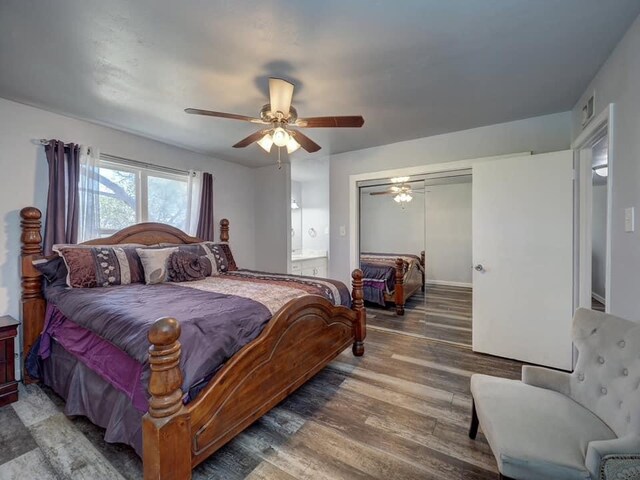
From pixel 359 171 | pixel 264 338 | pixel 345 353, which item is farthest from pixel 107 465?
pixel 359 171

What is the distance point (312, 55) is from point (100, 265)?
2.47 meters

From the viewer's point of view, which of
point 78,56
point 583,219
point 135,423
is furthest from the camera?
point 583,219

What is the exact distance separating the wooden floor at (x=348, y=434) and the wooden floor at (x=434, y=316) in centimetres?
71

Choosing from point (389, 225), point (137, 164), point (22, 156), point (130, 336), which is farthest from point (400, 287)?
point (22, 156)

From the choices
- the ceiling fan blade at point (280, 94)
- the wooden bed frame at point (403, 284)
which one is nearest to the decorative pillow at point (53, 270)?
the ceiling fan blade at point (280, 94)

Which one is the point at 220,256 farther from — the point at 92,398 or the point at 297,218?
the point at 297,218

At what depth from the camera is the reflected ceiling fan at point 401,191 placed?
4.05 metres

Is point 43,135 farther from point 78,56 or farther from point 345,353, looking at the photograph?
point 345,353

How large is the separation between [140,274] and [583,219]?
164 inches

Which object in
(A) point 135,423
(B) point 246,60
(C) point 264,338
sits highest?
(B) point 246,60

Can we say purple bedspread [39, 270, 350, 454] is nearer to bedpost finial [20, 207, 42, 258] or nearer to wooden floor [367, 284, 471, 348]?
bedpost finial [20, 207, 42, 258]

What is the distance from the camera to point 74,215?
2654 mm

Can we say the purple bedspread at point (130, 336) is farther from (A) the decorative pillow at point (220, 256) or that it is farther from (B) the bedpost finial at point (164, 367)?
(A) the decorative pillow at point (220, 256)

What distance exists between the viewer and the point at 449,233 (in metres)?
3.96
